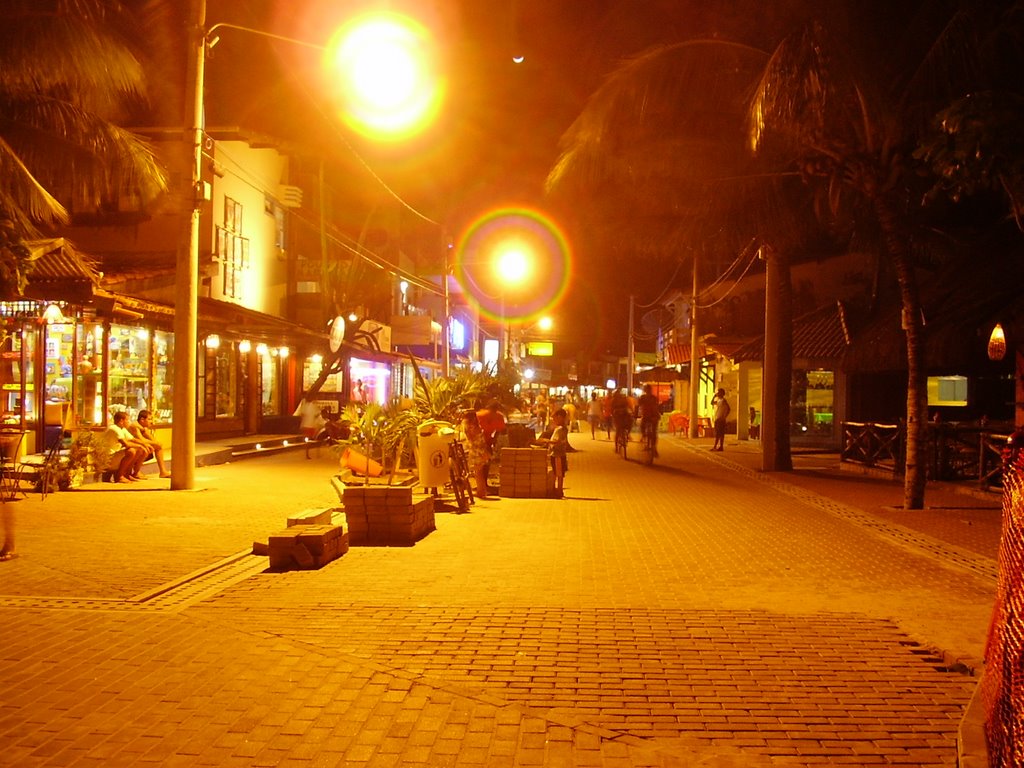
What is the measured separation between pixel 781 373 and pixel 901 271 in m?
6.56

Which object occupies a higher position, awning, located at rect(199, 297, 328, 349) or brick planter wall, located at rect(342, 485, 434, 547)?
awning, located at rect(199, 297, 328, 349)

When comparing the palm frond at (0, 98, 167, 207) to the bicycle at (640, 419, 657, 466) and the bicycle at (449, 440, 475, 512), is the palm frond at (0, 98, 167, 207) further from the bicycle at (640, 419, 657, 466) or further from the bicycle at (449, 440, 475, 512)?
the bicycle at (640, 419, 657, 466)

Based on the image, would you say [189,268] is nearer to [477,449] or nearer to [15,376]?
[477,449]

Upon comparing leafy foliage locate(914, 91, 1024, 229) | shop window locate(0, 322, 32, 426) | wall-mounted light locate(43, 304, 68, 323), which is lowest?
shop window locate(0, 322, 32, 426)

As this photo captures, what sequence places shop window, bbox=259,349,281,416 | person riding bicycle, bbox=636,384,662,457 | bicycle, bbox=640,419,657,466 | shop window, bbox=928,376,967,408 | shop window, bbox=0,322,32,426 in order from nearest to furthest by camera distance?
shop window, bbox=0,322,32,426
person riding bicycle, bbox=636,384,662,457
bicycle, bbox=640,419,657,466
shop window, bbox=928,376,967,408
shop window, bbox=259,349,281,416

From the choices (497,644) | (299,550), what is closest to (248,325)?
(299,550)

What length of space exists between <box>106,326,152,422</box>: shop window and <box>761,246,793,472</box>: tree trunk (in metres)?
13.7

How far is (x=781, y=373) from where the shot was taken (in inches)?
775

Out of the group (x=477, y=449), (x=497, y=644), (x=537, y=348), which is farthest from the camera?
(x=537, y=348)

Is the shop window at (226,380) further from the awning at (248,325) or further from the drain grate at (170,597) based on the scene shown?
the drain grate at (170,597)

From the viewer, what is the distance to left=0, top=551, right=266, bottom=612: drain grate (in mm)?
7074

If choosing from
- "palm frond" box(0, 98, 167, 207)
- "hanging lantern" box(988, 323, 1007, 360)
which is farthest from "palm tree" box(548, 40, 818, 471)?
"palm frond" box(0, 98, 167, 207)

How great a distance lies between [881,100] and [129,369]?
16104mm

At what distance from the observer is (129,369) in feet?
65.8
